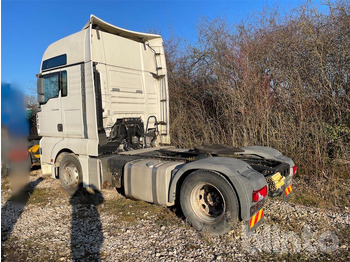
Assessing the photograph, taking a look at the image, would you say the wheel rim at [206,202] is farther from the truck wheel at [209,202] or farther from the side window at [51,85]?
the side window at [51,85]

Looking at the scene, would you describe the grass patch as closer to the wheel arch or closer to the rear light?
the rear light

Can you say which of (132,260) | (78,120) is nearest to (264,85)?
(78,120)

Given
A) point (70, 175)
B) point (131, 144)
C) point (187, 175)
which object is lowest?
point (70, 175)

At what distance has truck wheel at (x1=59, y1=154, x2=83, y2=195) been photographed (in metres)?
5.77

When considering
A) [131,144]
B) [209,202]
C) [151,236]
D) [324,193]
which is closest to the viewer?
[151,236]

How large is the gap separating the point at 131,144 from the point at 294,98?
4154 millimetres

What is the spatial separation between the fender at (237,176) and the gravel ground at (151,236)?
48cm

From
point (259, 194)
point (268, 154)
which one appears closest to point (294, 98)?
point (268, 154)

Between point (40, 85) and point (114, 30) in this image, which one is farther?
point (40, 85)

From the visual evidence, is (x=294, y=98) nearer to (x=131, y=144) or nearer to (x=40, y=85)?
(x=131, y=144)

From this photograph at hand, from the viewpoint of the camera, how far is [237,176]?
339 cm

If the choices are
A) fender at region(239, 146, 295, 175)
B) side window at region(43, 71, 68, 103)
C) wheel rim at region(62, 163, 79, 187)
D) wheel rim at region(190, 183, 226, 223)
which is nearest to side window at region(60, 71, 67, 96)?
side window at region(43, 71, 68, 103)

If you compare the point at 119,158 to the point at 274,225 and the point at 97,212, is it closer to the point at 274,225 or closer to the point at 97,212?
the point at 97,212

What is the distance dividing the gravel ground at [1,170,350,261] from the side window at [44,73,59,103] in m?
2.41
